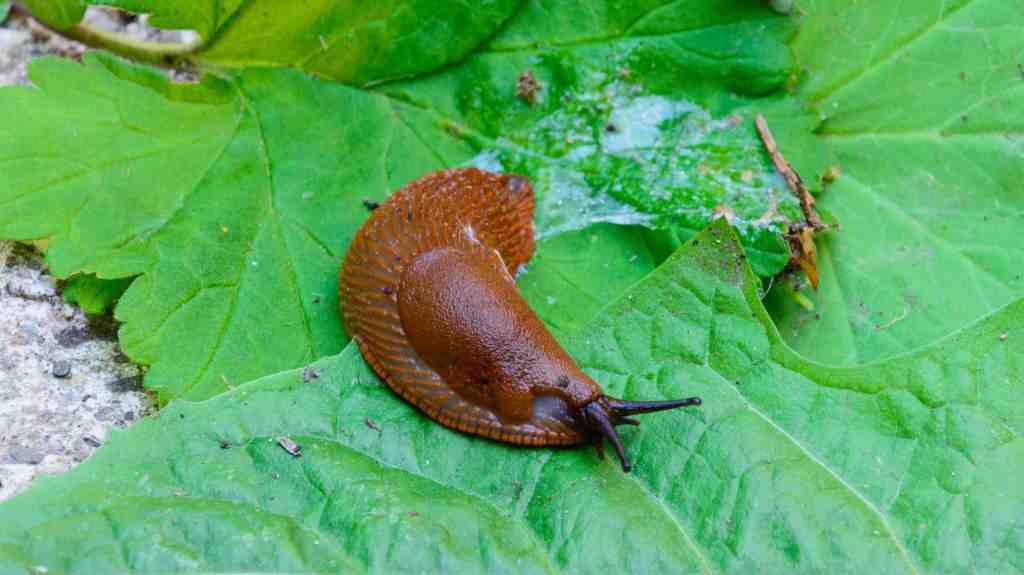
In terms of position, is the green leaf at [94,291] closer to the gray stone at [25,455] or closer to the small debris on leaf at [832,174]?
the gray stone at [25,455]

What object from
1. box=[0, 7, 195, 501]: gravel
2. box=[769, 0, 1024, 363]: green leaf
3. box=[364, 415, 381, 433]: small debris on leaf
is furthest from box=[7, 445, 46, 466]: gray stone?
box=[769, 0, 1024, 363]: green leaf

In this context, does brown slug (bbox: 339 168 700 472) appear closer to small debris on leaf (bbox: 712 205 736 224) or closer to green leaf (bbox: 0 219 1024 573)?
green leaf (bbox: 0 219 1024 573)

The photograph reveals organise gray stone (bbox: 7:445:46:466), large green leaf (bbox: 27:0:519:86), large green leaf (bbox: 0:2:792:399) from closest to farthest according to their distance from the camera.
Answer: gray stone (bbox: 7:445:46:466) < large green leaf (bbox: 0:2:792:399) < large green leaf (bbox: 27:0:519:86)

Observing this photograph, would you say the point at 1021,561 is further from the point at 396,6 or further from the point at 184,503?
the point at 396,6

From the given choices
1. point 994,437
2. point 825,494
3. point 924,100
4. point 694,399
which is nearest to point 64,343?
point 694,399

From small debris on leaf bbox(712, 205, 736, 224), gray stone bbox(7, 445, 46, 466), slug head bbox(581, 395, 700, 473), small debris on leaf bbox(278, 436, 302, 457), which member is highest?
small debris on leaf bbox(278, 436, 302, 457)

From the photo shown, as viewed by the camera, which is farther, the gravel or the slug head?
the gravel
